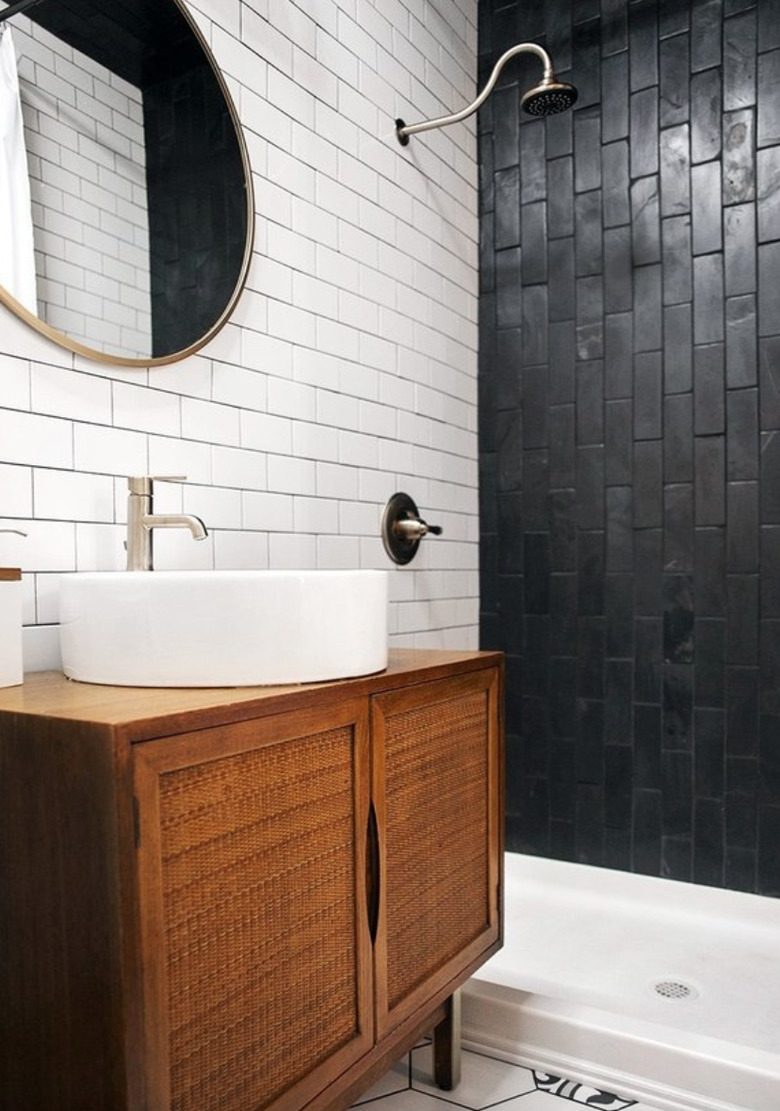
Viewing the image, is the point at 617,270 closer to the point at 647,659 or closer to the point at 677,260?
the point at 677,260

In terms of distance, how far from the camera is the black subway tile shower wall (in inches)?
93.0

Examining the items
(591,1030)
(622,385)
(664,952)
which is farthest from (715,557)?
(591,1030)

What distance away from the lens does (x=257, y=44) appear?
1848 mm

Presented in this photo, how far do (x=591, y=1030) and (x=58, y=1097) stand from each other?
3.77 ft

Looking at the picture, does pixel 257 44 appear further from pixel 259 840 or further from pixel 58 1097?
pixel 58 1097

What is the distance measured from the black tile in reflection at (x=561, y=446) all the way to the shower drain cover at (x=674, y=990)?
1.39 meters

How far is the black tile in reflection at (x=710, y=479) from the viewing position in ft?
7.87

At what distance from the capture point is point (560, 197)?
104 inches

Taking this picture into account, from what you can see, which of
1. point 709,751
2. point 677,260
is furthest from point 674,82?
point 709,751

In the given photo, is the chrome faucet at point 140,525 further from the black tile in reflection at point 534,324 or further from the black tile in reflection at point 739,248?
the black tile in reflection at point 739,248

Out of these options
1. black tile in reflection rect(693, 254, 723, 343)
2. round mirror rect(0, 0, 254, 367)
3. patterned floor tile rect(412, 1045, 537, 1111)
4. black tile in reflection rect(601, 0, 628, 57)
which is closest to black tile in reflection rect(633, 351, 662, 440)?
black tile in reflection rect(693, 254, 723, 343)

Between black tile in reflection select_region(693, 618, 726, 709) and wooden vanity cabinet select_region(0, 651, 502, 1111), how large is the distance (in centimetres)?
129

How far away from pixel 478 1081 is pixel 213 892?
3.46 feet

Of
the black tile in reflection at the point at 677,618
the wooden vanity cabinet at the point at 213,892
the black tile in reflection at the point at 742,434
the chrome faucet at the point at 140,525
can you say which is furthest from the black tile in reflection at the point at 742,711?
the chrome faucet at the point at 140,525
